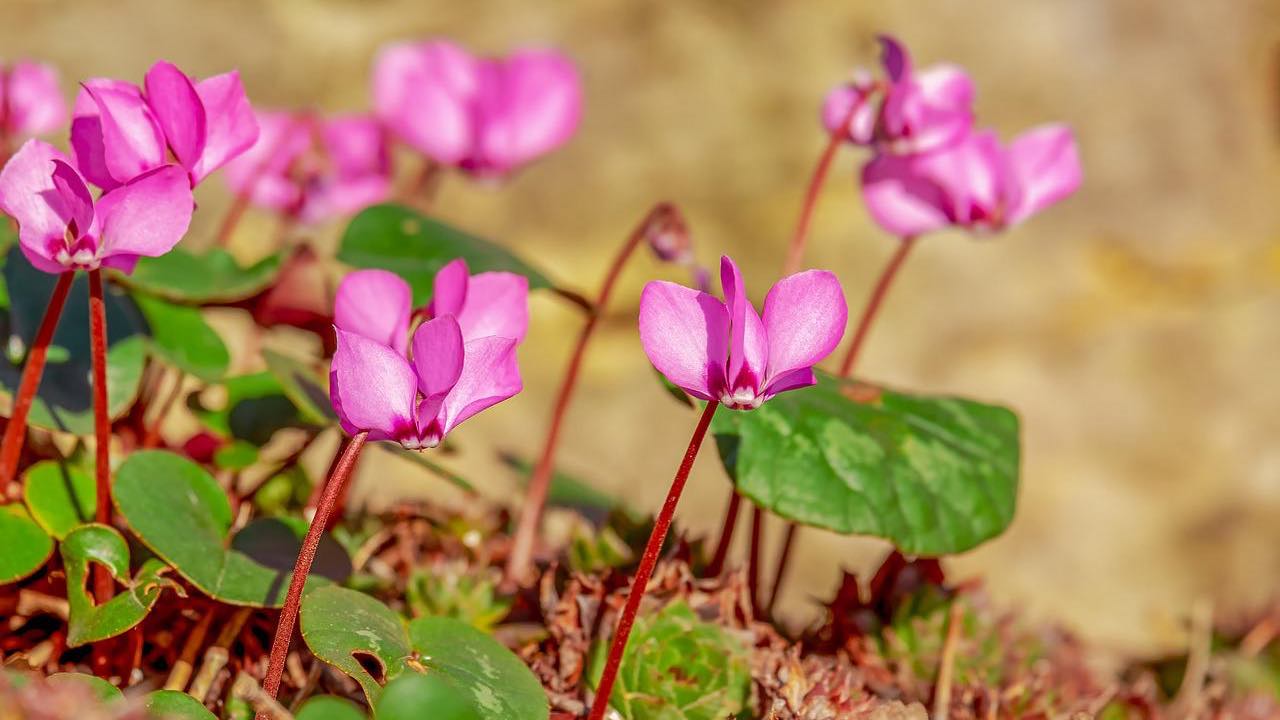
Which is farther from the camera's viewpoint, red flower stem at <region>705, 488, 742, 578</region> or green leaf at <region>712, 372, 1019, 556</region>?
red flower stem at <region>705, 488, 742, 578</region>

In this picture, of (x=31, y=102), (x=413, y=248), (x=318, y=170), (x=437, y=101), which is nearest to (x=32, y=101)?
(x=31, y=102)

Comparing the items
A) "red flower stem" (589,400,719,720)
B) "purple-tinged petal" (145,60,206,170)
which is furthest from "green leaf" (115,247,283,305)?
"red flower stem" (589,400,719,720)

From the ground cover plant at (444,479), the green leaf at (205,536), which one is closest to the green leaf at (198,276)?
the ground cover plant at (444,479)

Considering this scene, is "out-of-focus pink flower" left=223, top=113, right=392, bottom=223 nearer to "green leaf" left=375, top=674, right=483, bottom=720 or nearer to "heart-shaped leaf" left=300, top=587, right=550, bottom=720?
"heart-shaped leaf" left=300, top=587, right=550, bottom=720

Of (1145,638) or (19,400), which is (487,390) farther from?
(1145,638)

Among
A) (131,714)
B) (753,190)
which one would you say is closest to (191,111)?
(131,714)
